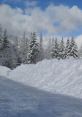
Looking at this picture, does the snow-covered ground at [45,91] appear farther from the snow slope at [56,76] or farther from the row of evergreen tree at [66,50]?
the row of evergreen tree at [66,50]

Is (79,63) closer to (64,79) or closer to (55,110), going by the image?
(64,79)

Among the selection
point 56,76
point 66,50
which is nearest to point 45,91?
point 56,76

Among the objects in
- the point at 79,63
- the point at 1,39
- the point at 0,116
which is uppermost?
the point at 1,39

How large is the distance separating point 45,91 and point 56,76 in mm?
2777

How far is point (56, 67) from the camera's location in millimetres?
20078

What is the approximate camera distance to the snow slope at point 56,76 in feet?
51.8

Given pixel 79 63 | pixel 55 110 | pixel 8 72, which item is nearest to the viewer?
pixel 55 110

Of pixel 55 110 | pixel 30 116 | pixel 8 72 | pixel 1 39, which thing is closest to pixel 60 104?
pixel 55 110

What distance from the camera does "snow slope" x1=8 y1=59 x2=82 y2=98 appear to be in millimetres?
15797

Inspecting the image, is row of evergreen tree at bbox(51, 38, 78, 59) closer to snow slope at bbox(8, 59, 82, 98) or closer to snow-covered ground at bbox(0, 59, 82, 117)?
snow-covered ground at bbox(0, 59, 82, 117)

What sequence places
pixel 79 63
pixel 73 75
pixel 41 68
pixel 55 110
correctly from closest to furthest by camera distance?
pixel 55 110 < pixel 73 75 < pixel 79 63 < pixel 41 68

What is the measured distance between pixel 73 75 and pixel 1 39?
64.5 metres

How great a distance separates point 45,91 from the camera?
16.1 metres

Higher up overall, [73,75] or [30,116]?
[73,75]
